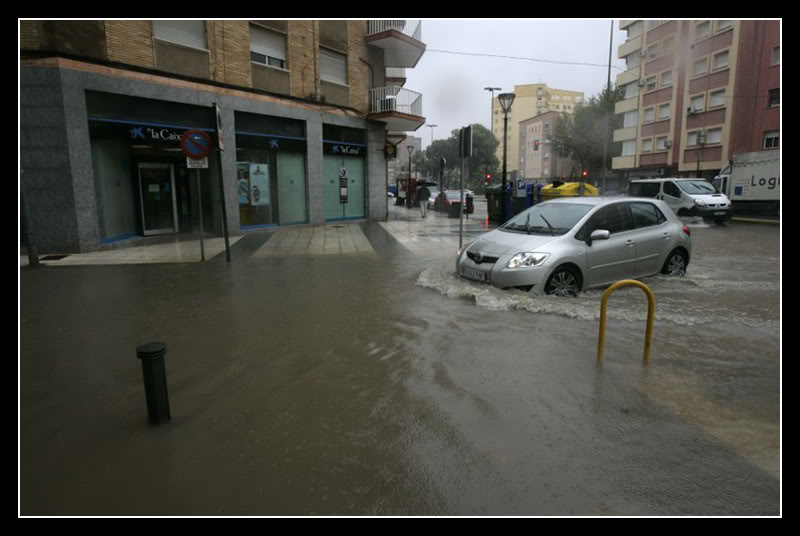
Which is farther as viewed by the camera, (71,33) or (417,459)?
(71,33)

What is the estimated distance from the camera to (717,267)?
34.5 feet

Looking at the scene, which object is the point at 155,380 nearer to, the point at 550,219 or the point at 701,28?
the point at 550,219

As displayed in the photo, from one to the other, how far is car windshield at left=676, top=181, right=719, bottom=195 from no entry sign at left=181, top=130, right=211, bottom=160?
1922cm

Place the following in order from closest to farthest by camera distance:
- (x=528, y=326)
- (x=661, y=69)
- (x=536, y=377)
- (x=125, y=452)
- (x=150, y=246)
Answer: (x=125, y=452) < (x=536, y=377) < (x=528, y=326) < (x=150, y=246) < (x=661, y=69)

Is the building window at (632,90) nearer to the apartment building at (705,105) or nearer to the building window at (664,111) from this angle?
the apartment building at (705,105)

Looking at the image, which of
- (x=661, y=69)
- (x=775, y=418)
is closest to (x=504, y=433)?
A: (x=775, y=418)

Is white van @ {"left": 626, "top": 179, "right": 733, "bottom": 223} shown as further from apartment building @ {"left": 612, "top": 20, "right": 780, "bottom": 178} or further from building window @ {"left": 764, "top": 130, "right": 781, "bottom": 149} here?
building window @ {"left": 764, "top": 130, "right": 781, "bottom": 149}

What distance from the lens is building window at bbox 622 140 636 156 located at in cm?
4281

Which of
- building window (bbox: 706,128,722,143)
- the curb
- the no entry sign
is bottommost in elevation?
the curb

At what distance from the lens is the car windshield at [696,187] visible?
21319mm

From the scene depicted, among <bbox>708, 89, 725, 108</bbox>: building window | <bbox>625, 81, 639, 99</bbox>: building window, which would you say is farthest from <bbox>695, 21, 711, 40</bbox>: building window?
<bbox>625, 81, 639, 99</bbox>: building window

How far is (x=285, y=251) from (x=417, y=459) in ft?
32.8

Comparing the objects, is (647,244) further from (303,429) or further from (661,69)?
(661,69)

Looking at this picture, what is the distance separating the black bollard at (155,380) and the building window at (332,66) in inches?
678
